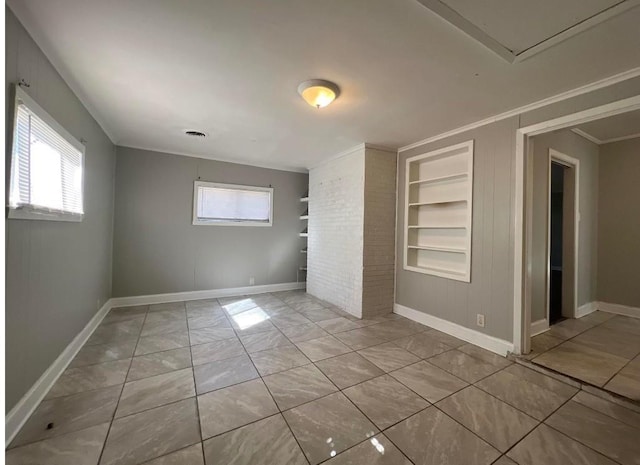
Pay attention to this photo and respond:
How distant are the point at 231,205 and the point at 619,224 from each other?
5918mm

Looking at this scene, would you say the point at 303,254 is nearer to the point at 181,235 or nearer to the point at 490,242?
A: the point at 181,235

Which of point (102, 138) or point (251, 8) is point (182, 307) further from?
point (251, 8)

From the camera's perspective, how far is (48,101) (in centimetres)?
203

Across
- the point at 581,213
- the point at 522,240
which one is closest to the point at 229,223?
the point at 522,240

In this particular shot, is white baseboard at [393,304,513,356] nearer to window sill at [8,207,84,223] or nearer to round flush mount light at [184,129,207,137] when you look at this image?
round flush mount light at [184,129,207,137]

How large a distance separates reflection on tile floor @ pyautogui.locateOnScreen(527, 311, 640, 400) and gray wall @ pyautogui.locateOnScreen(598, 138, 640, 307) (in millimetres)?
454

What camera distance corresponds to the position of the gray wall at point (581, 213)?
3.14 meters

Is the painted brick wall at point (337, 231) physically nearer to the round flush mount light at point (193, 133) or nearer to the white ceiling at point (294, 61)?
the white ceiling at point (294, 61)

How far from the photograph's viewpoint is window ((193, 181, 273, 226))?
4594 mm

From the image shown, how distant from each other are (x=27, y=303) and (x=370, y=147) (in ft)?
12.1

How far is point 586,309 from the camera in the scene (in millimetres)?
3859

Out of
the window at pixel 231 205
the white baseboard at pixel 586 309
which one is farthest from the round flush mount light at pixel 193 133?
the white baseboard at pixel 586 309

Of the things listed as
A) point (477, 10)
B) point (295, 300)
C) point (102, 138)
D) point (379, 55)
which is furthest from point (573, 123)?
point (102, 138)

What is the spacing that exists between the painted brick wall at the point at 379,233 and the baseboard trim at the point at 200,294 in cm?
200
